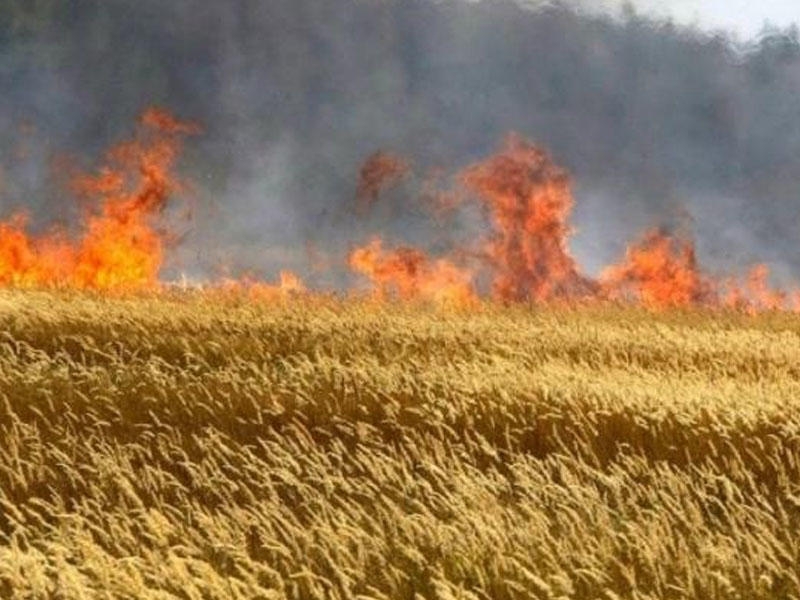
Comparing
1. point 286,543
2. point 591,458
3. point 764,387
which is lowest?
point 286,543

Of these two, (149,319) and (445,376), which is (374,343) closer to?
(149,319)

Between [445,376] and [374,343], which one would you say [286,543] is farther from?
[374,343]

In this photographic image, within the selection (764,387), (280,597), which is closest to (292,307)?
(764,387)

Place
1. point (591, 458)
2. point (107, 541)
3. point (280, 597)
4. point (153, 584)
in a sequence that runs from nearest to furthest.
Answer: point (280, 597) < point (153, 584) < point (107, 541) < point (591, 458)

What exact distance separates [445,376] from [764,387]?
3192mm

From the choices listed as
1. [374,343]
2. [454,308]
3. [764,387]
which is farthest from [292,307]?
[764,387]

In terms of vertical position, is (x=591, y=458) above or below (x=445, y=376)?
below

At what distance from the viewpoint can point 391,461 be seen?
684cm

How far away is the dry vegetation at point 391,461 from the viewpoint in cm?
495

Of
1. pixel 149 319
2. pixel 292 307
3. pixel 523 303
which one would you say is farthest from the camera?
pixel 523 303

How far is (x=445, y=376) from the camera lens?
10.5 metres

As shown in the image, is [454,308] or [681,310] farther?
[681,310]

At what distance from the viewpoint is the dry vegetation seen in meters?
4.95

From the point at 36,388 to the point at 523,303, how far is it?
1306 cm
